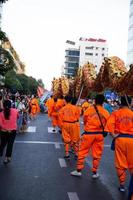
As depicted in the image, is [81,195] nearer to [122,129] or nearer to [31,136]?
[122,129]

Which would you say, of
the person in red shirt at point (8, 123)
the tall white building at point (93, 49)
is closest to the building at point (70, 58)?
the tall white building at point (93, 49)

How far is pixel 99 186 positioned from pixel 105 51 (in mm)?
165591

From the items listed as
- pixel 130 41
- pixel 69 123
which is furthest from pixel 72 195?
pixel 130 41

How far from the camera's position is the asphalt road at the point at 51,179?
310 inches

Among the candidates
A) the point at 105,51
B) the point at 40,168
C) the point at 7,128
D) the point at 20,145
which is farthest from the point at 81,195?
the point at 105,51

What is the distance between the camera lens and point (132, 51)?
104 m

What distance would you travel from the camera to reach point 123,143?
27.1 ft

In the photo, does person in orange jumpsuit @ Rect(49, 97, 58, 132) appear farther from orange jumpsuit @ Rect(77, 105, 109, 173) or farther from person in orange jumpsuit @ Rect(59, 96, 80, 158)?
orange jumpsuit @ Rect(77, 105, 109, 173)

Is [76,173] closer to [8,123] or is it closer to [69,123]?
[8,123]

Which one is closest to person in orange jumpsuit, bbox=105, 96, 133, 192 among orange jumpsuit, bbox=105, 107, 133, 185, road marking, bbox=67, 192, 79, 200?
orange jumpsuit, bbox=105, 107, 133, 185

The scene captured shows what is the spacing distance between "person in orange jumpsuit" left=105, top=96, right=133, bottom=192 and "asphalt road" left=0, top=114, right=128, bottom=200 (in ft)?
1.35

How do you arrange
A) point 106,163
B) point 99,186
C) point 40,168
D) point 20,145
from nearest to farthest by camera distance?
point 99,186 < point 40,168 < point 106,163 < point 20,145

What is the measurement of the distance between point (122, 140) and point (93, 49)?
163 metres

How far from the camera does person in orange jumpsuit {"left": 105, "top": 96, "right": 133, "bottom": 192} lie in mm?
8281
